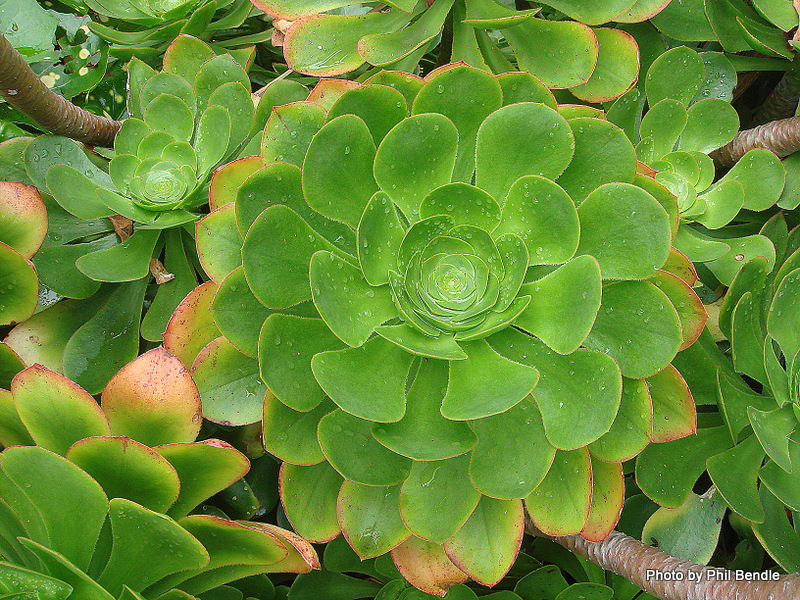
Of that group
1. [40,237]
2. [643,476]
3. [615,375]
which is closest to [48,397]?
[40,237]

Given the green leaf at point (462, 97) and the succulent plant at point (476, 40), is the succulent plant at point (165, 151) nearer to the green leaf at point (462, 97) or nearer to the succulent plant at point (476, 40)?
the succulent plant at point (476, 40)

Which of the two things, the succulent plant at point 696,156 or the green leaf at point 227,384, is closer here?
the green leaf at point 227,384

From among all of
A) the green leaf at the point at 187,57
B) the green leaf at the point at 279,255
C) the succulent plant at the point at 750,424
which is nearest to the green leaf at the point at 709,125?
the succulent plant at the point at 750,424

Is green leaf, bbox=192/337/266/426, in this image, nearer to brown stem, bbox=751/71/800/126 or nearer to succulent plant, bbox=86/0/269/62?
succulent plant, bbox=86/0/269/62

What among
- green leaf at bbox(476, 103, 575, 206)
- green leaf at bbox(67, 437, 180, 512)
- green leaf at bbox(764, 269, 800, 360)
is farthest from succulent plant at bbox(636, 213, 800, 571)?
green leaf at bbox(67, 437, 180, 512)

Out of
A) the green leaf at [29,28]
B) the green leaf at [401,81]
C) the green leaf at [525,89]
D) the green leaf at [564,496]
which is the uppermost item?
the green leaf at [29,28]

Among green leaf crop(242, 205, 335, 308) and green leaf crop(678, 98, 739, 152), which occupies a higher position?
green leaf crop(242, 205, 335, 308)

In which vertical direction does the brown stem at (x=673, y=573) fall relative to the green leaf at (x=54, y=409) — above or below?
below
